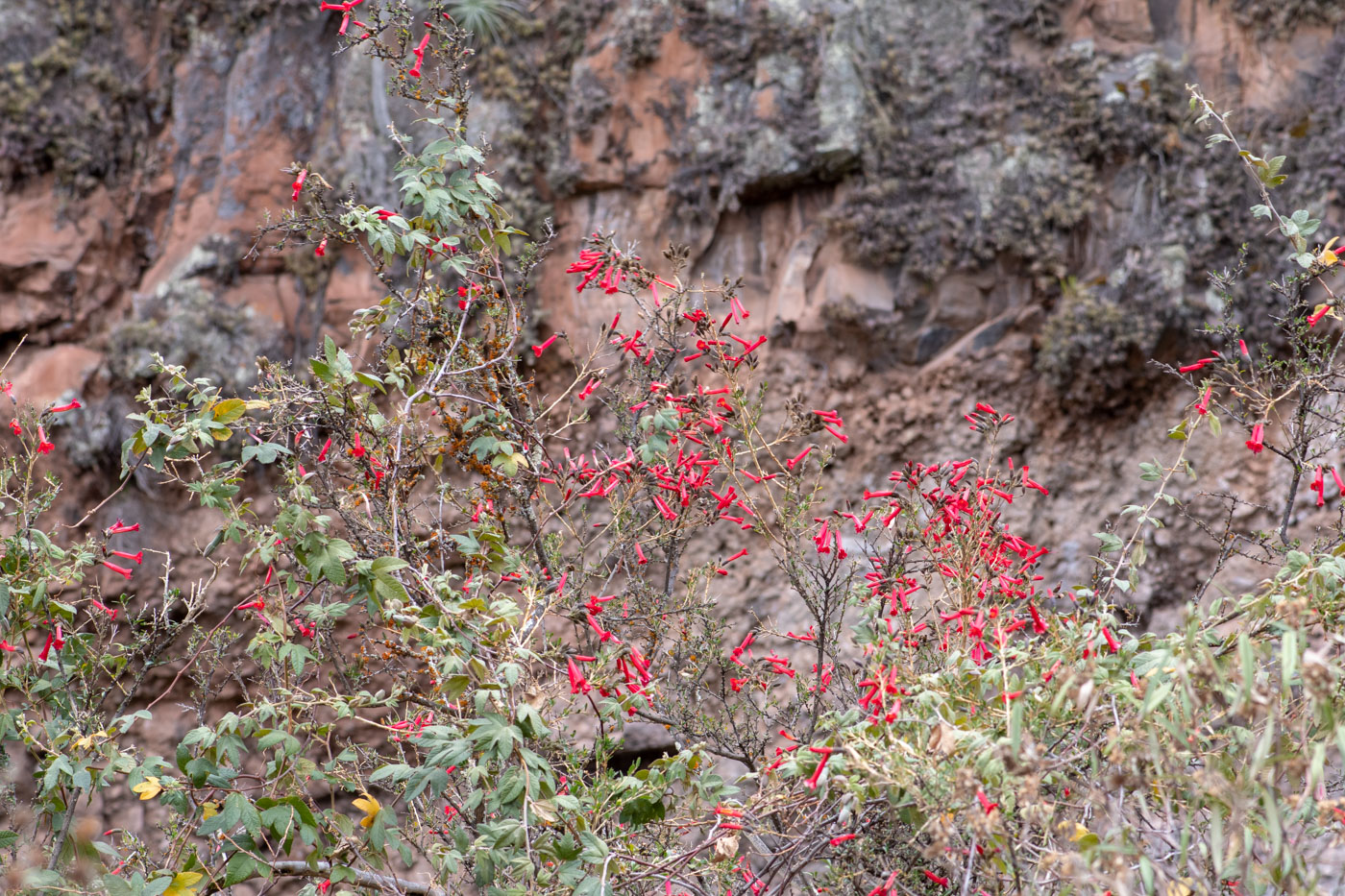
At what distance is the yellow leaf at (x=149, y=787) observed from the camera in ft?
6.02

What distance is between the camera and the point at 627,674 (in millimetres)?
1932

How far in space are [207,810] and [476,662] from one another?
0.83 m

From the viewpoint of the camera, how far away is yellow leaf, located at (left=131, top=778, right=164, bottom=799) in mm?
1835

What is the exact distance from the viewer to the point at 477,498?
90.3 inches

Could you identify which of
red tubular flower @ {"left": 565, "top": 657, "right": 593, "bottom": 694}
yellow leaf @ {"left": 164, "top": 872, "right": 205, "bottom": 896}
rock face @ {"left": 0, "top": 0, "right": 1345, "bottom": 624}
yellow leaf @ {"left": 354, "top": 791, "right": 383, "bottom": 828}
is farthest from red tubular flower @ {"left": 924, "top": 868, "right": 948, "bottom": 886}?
rock face @ {"left": 0, "top": 0, "right": 1345, "bottom": 624}

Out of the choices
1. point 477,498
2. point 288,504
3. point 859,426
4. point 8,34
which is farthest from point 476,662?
point 8,34

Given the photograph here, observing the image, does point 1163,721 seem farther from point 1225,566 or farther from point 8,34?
point 8,34

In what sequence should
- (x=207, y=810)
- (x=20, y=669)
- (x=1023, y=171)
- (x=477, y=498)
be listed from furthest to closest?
(x=1023, y=171), (x=477, y=498), (x=20, y=669), (x=207, y=810)

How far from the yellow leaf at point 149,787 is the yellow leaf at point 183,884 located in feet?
0.71

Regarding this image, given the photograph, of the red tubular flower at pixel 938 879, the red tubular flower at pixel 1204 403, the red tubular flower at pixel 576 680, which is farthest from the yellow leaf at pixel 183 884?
the red tubular flower at pixel 1204 403

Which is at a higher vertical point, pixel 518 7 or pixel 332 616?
pixel 518 7

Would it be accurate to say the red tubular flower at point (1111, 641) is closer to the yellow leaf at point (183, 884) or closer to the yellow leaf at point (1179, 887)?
the yellow leaf at point (1179, 887)

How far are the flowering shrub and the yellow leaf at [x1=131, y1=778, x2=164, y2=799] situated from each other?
2cm

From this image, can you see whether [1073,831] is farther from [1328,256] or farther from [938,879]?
[1328,256]
